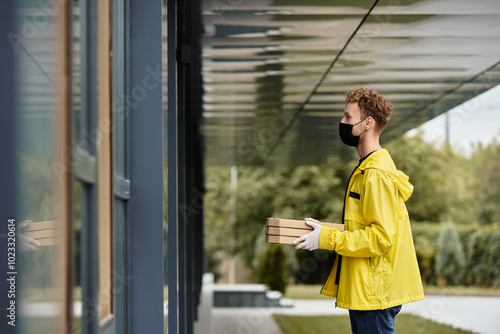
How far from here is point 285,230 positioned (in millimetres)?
3010

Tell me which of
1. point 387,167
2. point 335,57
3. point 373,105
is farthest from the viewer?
point 335,57

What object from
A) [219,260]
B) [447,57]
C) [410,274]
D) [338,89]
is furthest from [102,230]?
[219,260]

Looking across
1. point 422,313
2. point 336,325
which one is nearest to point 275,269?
point 422,313

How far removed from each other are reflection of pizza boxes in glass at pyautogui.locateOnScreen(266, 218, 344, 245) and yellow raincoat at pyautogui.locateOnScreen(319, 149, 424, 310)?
0.12 m

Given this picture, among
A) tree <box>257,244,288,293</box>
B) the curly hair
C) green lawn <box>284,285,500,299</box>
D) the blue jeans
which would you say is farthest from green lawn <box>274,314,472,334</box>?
the curly hair

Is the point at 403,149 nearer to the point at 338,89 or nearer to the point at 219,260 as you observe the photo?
the point at 219,260

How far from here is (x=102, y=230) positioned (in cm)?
197

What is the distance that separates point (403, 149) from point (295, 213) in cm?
528

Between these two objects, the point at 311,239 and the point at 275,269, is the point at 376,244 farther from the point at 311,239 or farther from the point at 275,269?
the point at 275,269

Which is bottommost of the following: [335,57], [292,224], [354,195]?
[292,224]

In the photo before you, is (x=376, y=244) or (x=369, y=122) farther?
(x=369, y=122)

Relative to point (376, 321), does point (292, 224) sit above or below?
above

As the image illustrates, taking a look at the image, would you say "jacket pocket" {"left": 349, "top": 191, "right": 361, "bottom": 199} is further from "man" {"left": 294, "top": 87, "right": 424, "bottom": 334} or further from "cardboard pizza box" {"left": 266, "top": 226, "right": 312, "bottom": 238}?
"cardboard pizza box" {"left": 266, "top": 226, "right": 312, "bottom": 238}

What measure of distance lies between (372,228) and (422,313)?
1338cm
